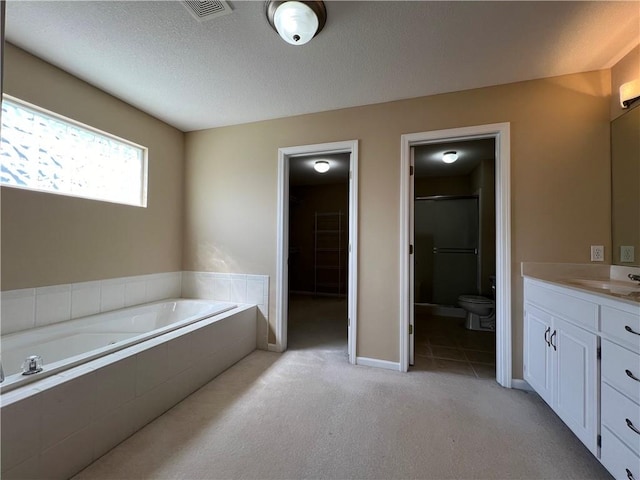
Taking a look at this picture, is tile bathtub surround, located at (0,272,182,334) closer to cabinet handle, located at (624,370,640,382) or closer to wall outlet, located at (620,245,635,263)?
cabinet handle, located at (624,370,640,382)

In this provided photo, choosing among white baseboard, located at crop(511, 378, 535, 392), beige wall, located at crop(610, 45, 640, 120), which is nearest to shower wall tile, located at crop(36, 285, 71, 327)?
white baseboard, located at crop(511, 378, 535, 392)

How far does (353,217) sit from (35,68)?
8.39 ft

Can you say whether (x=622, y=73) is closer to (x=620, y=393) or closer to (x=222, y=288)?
(x=620, y=393)

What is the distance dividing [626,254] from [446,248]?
8.65 feet

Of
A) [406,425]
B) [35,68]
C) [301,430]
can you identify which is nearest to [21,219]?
[35,68]

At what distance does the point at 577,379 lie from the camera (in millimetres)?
1377

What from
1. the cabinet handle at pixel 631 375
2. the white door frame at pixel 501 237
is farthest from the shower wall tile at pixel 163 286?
the cabinet handle at pixel 631 375

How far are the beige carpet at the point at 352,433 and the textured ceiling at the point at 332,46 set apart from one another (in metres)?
2.36

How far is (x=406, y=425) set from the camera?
5.18ft

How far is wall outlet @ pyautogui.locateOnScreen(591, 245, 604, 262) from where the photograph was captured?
73.3 inches

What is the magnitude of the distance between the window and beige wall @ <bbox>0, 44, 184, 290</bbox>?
0.25 ft

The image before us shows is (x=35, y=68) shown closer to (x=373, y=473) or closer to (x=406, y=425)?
(x=373, y=473)

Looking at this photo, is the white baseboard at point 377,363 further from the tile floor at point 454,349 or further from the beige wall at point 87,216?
the beige wall at point 87,216

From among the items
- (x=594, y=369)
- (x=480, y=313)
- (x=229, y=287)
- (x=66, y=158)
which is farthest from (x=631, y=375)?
(x=66, y=158)
